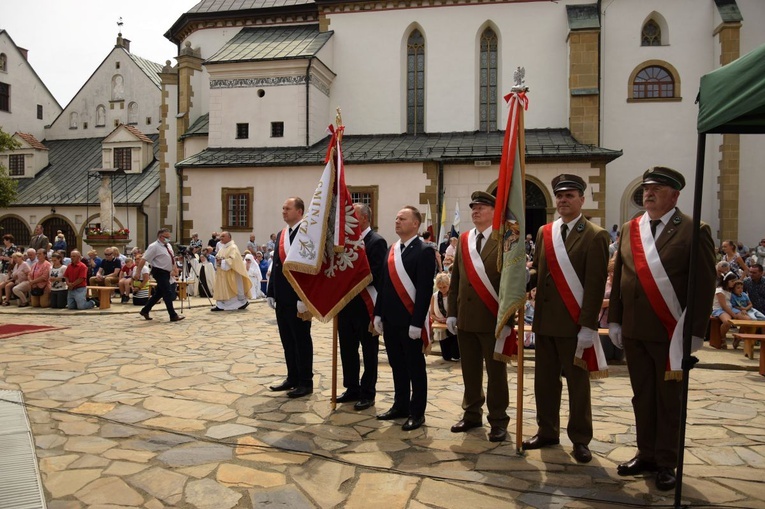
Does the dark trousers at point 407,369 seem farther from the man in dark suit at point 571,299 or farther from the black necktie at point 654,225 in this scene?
the black necktie at point 654,225

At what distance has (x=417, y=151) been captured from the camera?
2383 cm

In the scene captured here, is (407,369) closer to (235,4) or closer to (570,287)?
(570,287)

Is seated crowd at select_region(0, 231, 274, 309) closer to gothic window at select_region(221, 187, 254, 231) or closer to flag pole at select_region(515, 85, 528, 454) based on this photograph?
gothic window at select_region(221, 187, 254, 231)

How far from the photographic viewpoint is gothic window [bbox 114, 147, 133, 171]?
3416 centimetres

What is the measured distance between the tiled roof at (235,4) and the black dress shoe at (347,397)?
2552 cm

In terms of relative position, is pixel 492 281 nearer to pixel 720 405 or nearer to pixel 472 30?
pixel 720 405

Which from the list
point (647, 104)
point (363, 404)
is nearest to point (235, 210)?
point (647, 104)

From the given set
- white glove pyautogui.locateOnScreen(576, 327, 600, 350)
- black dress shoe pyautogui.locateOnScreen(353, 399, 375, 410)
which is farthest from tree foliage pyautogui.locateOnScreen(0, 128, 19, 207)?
white glove pyautogui.locateOnScreen(576, 327, 600, 350)

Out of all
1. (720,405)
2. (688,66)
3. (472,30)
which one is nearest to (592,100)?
(688,66)

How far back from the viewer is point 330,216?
6.45m

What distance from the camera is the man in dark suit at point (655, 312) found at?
13.9 ft

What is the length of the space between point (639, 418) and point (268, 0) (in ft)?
94.7

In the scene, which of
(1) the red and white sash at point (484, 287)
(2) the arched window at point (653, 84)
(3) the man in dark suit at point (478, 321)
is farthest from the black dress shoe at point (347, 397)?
(2) the arched window at point (653, 84)

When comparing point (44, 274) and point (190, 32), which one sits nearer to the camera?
point (44, 274)
